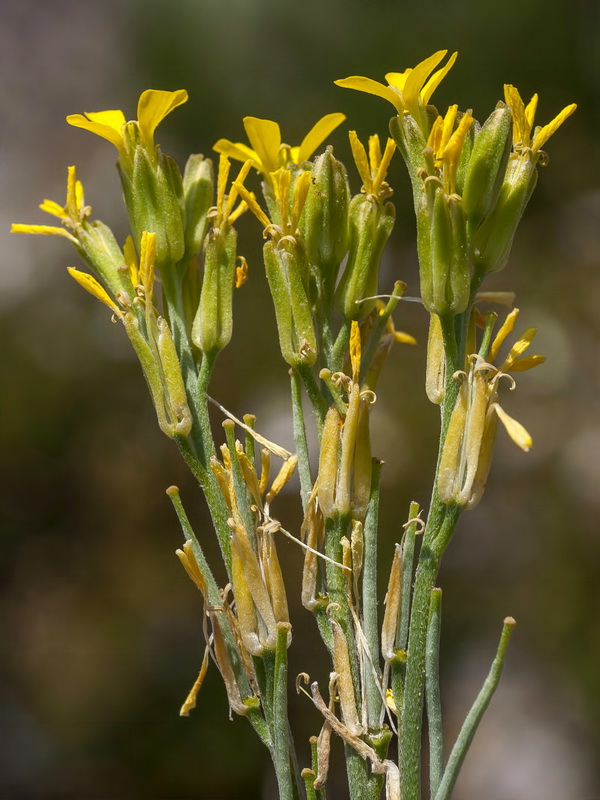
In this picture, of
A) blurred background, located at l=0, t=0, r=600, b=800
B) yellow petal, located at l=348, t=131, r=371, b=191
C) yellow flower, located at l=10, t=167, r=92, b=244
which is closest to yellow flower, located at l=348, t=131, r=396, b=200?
yellow petal, located at l=348, t=131, r=371, b=191

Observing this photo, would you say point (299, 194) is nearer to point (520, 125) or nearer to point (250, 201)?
point (250, 201)

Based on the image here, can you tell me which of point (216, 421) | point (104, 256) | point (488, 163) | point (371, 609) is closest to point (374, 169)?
point (488, 163)

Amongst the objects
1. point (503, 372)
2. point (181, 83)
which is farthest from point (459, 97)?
point (503, 372)

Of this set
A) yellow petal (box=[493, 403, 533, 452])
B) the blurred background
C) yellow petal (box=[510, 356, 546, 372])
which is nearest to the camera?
yellow petal (box=[493, 403, 533, 452])

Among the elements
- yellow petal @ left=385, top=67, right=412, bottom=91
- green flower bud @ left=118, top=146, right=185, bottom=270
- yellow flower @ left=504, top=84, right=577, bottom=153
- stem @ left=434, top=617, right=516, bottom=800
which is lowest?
stem @ left=434, top=617, right=516, bottom=800

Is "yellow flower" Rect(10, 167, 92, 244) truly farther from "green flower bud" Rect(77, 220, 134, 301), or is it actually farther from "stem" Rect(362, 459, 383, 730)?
"stem" Rect(362, 459, 383, 730)

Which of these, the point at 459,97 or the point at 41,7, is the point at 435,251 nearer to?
the point at 459,97
